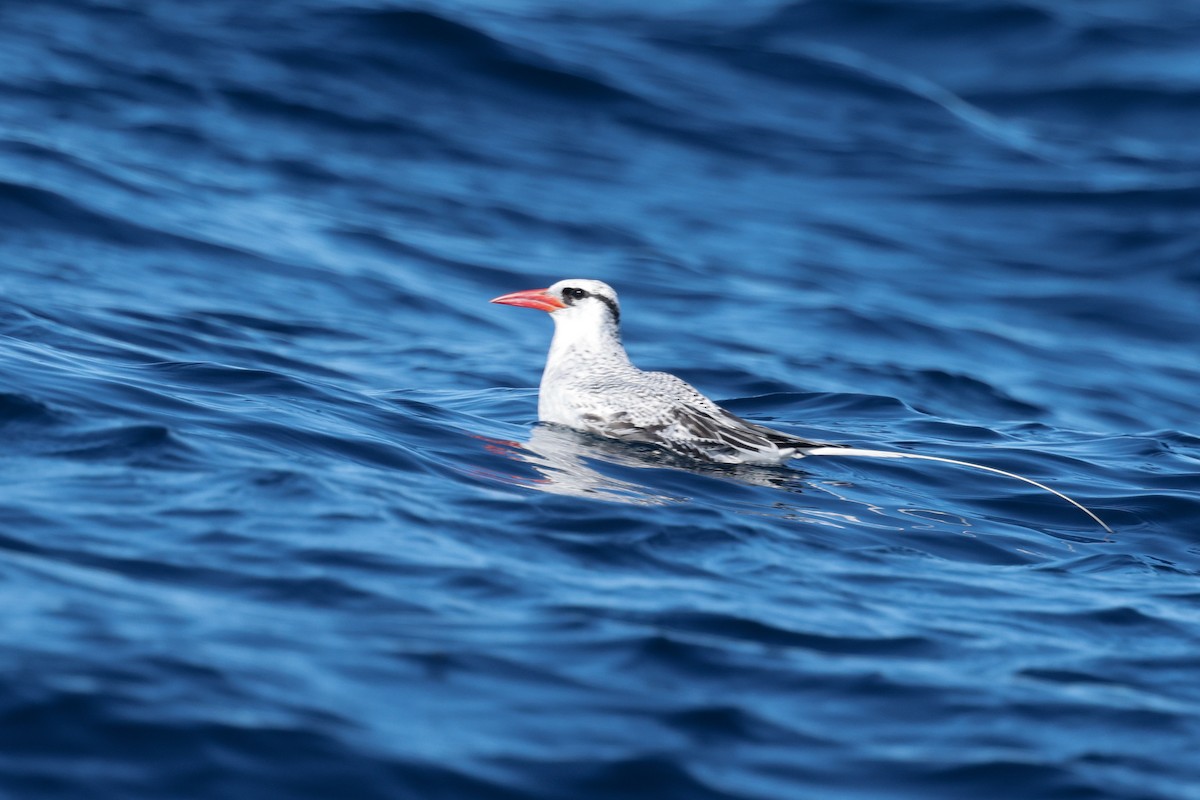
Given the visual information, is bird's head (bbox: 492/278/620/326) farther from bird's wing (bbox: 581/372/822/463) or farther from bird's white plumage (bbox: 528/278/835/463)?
bird's wing (bbox: 581/372/822/463)

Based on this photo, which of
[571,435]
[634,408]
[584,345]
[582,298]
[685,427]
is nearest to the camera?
[685,427]

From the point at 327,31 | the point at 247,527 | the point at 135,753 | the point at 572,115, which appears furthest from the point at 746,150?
the point at 135,753

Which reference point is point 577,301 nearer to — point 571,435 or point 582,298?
point 582,298

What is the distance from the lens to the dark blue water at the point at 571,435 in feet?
19.0

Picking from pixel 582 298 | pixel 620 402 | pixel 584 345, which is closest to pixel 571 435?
pixel 620 402

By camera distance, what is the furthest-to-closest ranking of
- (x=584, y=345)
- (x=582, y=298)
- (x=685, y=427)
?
(x=582, y=298) < (x=584, y=345) < (x=685, y=427)

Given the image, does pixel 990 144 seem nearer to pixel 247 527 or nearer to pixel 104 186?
pixel 104 186

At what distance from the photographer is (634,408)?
34.3 feet

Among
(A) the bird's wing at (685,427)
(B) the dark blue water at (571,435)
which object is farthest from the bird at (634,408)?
(B) the dark blue water at (571,435)

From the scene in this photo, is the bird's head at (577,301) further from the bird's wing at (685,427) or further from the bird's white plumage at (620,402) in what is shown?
the bird's wing at (685,427)

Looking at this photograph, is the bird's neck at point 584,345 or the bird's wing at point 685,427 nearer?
the bird's wing at point 685,427

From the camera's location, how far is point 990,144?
25.1m

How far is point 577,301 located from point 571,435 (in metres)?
1.56

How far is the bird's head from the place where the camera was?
11.9m
